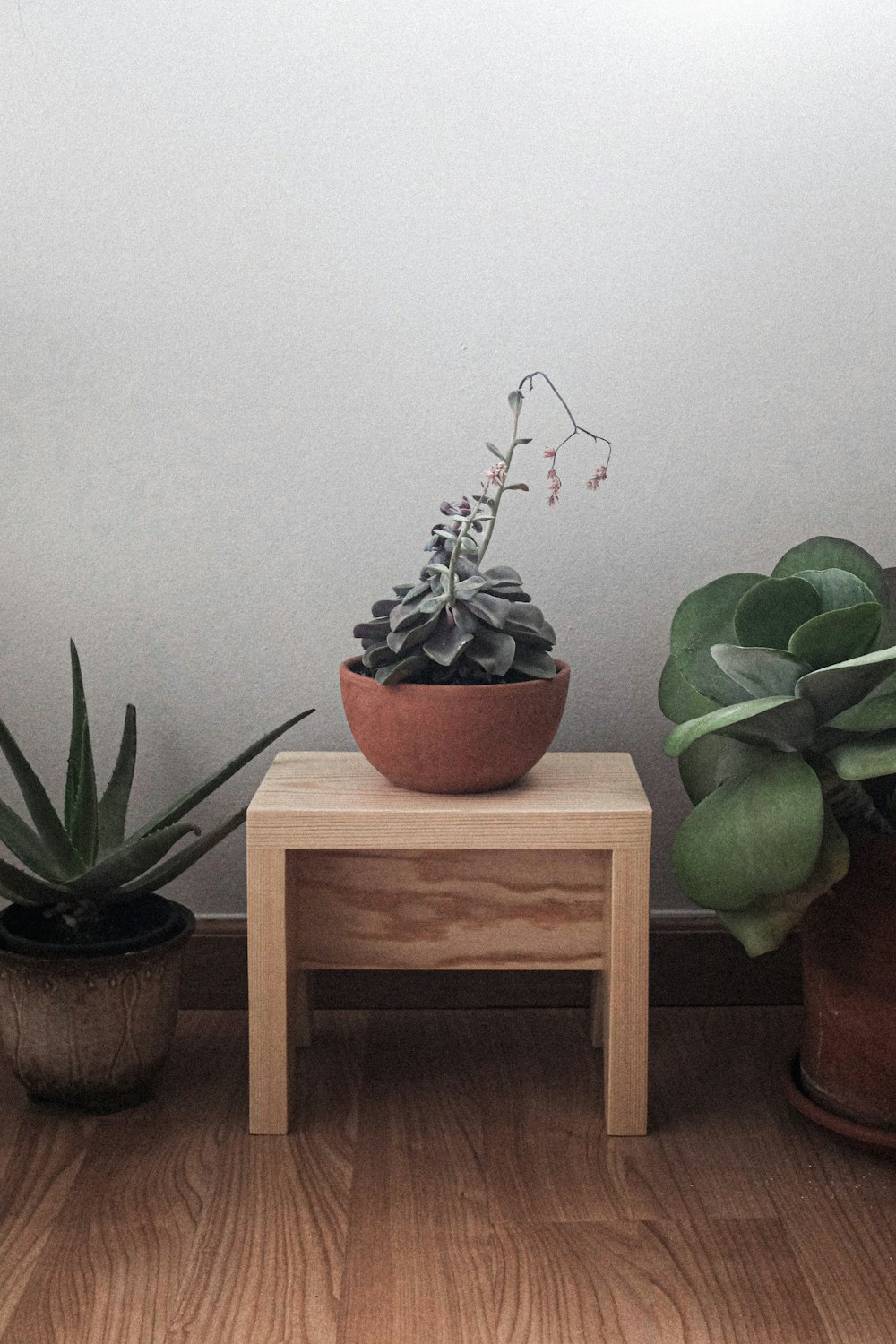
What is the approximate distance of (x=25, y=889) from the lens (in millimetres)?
1306

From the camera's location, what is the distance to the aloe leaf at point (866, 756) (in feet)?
3.53

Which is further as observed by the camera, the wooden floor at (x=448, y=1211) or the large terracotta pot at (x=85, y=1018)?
the large terracotta pot at (x=85, y=1018)

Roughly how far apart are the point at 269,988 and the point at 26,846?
314 millimetres

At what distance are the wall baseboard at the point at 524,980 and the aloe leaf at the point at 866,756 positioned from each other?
1.73 ft

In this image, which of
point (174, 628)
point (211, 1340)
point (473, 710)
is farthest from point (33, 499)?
point (211, 1340)

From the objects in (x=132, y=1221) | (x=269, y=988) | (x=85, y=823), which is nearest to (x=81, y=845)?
(x=85, y=823)

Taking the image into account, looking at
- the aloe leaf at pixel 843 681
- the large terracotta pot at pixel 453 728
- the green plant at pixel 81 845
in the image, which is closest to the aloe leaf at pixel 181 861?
the green plant at pixel 81 845

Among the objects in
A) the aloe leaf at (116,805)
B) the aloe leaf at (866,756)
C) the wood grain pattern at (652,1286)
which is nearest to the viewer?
the wood grain pattern at (652,1286)

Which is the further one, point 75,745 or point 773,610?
point 75,745

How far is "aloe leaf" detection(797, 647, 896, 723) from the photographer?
105cm

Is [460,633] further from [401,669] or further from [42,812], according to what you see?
[42,812]

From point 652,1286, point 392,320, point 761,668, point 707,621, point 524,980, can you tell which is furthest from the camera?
point 524,980

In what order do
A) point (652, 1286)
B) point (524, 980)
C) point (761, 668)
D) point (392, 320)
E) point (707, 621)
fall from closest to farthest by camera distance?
1. point (652, 1286)
2. point (761, 668)
3. point (707, 621)
4. point (392, 320)
5. point (524, 980)

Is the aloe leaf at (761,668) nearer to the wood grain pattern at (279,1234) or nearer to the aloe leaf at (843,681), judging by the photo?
the aloe leaf at (843,681)
